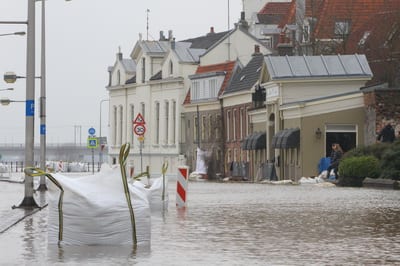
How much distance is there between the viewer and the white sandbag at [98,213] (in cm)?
1741

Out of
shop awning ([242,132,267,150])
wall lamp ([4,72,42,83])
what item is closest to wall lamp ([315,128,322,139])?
shop awning ([242,132,267,150])

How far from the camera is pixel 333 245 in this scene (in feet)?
59.1

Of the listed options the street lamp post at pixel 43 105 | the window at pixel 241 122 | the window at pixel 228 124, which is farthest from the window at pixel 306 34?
the street lamp post at pixel 43 105

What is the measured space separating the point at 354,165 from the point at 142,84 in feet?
225

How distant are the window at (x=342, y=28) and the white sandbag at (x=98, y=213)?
216 feet

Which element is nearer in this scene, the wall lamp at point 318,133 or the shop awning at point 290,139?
the wall lamp at point 318,133

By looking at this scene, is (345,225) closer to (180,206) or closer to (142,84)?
(180,206)

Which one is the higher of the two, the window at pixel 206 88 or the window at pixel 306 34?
the window at pixel 306 34

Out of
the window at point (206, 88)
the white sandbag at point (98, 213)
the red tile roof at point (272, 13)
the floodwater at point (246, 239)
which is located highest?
the red tile roof at point (272, 13)

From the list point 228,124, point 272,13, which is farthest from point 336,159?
point 272,13

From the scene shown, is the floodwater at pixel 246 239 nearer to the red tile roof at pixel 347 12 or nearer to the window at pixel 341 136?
the window at pixel 341 136

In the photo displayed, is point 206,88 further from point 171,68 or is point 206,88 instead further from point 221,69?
point 171,68

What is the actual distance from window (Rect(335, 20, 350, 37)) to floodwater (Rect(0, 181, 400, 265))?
54.9 meters

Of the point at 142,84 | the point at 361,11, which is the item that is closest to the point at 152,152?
the point at 142,84
